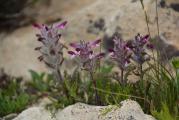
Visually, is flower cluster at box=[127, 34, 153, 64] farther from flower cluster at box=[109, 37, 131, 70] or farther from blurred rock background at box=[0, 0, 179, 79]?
blurred rock background at box=[0, 0, 179, 79]

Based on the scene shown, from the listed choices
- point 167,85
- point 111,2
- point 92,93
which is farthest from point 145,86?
point 111,2

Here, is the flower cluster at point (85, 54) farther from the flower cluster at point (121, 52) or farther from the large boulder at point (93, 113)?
the large boulder at point (93, 113)

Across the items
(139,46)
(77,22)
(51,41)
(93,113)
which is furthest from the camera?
(77,22)

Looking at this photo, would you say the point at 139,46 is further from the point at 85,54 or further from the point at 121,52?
the point at 85,54

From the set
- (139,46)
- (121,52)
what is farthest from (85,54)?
(139,46)

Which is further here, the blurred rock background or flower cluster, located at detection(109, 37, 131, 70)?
the blurred rock background

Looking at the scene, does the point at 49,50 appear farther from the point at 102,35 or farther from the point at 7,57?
the point at 7,57

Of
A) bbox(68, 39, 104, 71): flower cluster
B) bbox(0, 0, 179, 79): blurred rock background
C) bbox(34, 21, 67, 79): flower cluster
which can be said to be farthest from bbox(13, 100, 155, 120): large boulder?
bbox(0, 0, 179, 79): blurred rock background
